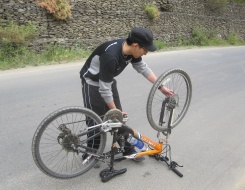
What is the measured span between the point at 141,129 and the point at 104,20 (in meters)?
9.50

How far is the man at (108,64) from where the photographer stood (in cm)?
268

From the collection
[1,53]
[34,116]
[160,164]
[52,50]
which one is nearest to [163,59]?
[52,50]

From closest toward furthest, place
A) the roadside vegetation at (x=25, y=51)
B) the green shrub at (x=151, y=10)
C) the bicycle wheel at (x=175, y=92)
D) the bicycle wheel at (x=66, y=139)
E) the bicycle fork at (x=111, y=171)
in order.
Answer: the bicycle wheel at (x=66, y=139) < the bicycle wheel at (x=175, y=92) < the bicycle fork at (x=111, y=171) < the roadside vegetation at (x=25, y=51) < the green shrub at (x=151, y=10)

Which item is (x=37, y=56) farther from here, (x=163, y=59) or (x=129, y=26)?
(x=129, y=26)

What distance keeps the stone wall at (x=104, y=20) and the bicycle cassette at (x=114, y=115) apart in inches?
319

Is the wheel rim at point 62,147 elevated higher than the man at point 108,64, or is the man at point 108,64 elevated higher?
the man at point 108,64

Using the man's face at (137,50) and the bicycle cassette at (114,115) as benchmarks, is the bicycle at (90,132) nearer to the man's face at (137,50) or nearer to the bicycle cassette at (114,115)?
the bicycle cassette at (114,115)

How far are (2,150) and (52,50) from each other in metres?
7.29

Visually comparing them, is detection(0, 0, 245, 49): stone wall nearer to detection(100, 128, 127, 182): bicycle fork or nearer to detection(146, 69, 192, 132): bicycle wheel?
detection(146, 69, 192, 132): bicycle wheel

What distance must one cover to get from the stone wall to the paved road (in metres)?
2.86

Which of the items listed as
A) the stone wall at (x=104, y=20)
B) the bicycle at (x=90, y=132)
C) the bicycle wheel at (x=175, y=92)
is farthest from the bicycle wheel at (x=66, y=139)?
the stone wall at (x=104, y=20)

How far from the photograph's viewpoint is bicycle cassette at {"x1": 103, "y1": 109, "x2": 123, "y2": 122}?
284 centimetres

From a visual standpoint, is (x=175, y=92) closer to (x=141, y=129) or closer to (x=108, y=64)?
(x=108, y=64)

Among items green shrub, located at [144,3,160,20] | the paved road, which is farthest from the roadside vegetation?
green shrub, located at [144,3,160,20]
